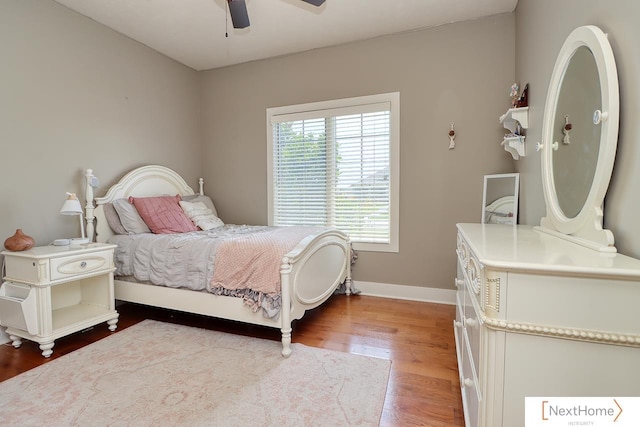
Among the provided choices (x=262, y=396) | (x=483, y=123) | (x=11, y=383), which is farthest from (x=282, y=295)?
(x=483, y=123)

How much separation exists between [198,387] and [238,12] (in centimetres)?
251

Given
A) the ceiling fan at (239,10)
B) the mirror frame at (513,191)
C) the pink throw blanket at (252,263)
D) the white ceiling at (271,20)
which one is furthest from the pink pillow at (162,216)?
the mirror frame at (513,191)

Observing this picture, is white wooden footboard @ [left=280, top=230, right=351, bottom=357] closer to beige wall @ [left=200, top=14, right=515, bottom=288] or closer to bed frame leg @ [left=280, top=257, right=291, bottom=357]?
bed frame leg @ [left=280, top=257, right=291, bottom=357]

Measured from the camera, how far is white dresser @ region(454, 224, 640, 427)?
80cm

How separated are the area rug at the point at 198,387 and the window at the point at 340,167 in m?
1.61

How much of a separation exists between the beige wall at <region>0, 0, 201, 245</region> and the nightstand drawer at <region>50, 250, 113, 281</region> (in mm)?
552

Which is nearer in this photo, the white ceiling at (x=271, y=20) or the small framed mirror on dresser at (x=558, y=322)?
the small framed mirror on dresser at (x=558, y=322)

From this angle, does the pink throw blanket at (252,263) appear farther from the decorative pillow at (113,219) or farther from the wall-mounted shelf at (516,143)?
the wall-mounted shelf at (516,143)

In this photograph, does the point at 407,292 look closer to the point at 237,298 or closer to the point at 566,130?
the point at 237,298

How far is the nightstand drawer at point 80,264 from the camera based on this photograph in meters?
2.13

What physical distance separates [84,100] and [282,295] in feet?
8.51

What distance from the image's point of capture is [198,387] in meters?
1.73

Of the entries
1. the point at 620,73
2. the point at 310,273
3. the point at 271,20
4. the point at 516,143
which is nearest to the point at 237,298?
the point at 310,273

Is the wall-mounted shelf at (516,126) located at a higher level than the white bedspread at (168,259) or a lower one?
higher
